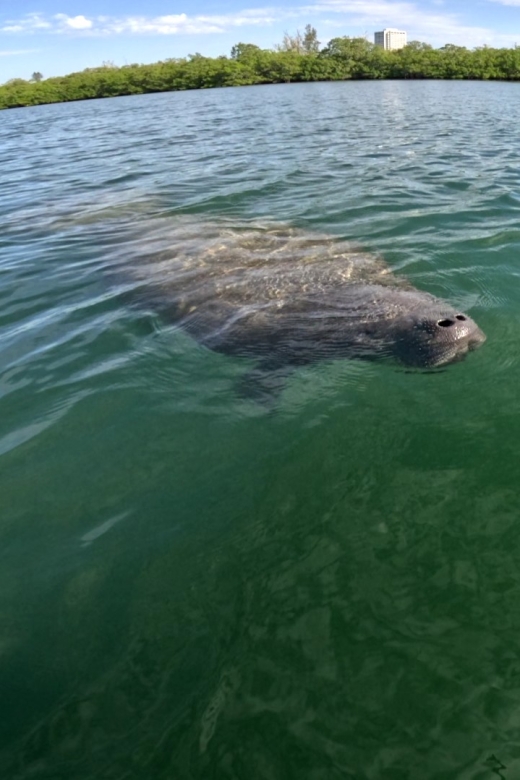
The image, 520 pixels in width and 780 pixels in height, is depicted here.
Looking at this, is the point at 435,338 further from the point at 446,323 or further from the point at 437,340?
the point at 446,323

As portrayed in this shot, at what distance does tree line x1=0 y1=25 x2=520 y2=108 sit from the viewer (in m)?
66.7

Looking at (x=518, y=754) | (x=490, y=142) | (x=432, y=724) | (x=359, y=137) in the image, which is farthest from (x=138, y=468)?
(x=359, y=137)

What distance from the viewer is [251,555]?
11.0 ft

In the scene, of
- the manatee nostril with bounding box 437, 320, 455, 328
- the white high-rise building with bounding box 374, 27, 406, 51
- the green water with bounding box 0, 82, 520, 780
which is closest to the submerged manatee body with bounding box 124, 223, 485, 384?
the manatee nostril with bounding box 437, 320, 455, 328

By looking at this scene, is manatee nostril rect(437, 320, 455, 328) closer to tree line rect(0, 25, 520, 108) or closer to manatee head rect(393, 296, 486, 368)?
manatee head rect(393, 296, 486, 368)

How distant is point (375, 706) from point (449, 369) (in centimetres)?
304

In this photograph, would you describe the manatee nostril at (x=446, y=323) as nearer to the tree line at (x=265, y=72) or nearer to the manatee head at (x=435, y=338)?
the manatee head at (x=435, y=338)

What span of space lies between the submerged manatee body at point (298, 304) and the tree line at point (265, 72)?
6723 centimetres

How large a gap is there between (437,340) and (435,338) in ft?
0.08

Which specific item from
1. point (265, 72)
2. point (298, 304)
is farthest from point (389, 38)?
point (298, 304)

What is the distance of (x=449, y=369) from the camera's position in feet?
16.2

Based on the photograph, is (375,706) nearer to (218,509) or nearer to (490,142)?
(218,509)

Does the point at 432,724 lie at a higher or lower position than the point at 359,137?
lower

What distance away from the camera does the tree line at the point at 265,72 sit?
219 feet
